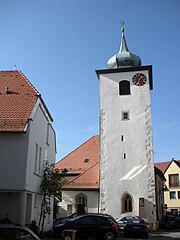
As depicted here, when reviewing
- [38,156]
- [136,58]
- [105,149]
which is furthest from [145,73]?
[38,156]

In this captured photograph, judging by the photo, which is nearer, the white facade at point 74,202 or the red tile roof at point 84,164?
the white facade at point 74,202

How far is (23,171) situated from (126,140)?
17092mm

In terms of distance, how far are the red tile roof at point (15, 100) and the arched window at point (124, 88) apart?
1340 centimetres

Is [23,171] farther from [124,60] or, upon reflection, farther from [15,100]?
[124,60]

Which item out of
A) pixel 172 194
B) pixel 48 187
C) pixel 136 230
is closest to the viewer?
pixel 48 187

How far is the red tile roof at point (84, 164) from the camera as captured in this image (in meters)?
31.6

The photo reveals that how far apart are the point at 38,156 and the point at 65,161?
2083cm

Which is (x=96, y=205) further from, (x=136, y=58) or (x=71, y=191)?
(x=136, y=58)

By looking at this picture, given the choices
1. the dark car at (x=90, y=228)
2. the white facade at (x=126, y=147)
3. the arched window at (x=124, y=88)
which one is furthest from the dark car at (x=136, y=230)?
the arched window at (x=124, y=88)

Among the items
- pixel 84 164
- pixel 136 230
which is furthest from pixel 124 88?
pixel 136 230

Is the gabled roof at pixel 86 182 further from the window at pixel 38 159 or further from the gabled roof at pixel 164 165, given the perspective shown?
the gabled roof at pixel 164 165

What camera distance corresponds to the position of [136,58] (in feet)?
117

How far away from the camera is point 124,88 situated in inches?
1321

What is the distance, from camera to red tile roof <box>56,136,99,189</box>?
1243 inches
